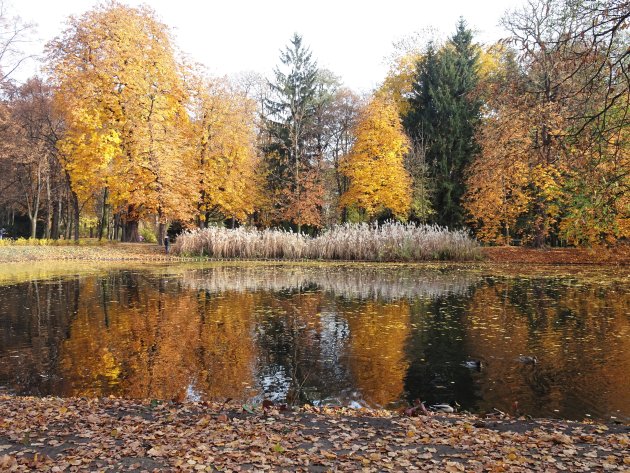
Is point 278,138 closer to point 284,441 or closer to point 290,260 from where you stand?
point 290,260

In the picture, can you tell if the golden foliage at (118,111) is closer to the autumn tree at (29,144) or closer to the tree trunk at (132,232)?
the autumn tree at (29,144)

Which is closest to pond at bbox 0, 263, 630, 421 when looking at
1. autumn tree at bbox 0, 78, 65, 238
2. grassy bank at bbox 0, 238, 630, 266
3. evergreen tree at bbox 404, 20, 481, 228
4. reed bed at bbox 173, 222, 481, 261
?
grassy bank at bbox 0, 238, 630, 266

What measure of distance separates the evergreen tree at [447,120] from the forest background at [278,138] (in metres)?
0.09

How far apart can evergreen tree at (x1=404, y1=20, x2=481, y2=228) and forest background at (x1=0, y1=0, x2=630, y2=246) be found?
85 millimetres

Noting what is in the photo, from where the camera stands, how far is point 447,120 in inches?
1215

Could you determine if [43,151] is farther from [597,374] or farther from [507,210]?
[597,374]

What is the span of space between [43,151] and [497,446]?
32467 millimetres

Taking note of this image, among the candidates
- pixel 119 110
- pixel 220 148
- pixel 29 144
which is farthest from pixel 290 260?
pixel 29 144

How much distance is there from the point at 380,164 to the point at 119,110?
14.3m

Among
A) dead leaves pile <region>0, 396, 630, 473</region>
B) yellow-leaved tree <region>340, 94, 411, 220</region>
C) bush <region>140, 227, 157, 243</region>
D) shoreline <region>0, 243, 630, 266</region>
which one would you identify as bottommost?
dead leaves pile <region>0, 396, 630, 473</region>

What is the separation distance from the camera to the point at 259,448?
4047mm

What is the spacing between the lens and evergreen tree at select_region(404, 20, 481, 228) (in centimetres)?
3030

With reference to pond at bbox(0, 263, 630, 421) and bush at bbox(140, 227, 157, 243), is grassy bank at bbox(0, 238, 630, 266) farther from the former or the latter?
bush at bbox(140, 227, 157, 243)

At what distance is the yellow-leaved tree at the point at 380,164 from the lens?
30.4 m
